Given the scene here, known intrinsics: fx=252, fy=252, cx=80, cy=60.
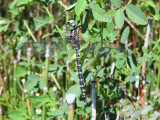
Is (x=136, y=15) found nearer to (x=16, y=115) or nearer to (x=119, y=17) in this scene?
(x=119, y=17)

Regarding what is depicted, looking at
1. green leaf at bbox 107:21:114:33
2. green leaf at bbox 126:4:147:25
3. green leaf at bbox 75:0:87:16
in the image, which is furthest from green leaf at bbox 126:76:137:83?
green leaf at bbox 75:0:87:16

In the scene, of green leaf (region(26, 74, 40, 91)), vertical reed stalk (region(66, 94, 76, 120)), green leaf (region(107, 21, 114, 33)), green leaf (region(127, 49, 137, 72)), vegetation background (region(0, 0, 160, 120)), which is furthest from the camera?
green leaf (region(26, 74, 40, 91))

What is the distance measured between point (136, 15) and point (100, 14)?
0.49 ft

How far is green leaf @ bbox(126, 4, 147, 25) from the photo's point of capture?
995 millimetres

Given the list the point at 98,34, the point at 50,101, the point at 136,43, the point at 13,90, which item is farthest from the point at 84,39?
the point at 136,43

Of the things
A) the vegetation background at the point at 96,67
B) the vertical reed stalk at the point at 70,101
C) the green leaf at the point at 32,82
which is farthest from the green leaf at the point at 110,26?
the green leaf at the point at 32,82

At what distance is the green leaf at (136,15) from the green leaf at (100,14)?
0.33 feet

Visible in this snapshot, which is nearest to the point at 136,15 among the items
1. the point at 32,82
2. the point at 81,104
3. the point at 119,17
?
the point at 119,17

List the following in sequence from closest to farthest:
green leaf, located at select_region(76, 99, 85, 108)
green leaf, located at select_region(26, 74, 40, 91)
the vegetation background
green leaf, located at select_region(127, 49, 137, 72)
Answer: the vegetation background
green leaf, located at select_region(127, 49, 137, 72)
green leaf, located at select_region(76, 99, 85, 108)
green leaf, located at select_region(26, 74, 40, 91)

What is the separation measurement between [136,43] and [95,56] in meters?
1.12

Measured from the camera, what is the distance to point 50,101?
53.5 inches

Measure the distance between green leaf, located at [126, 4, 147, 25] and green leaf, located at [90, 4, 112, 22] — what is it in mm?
101

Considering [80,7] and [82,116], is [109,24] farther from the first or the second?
[82,116]

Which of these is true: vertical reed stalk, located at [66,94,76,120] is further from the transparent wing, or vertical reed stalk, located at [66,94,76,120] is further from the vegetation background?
the transparent wing
